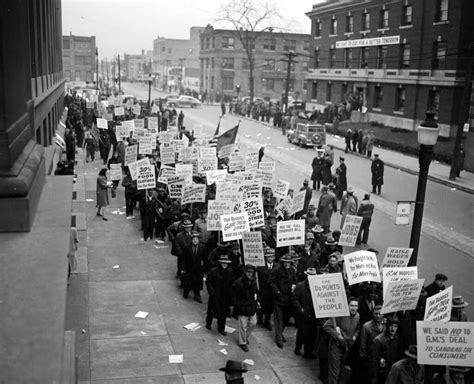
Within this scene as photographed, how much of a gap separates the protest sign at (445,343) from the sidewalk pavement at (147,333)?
260 centimetres

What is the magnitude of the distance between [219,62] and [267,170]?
77809 millimetres

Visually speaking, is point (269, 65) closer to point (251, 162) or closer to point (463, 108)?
point (463, 108)

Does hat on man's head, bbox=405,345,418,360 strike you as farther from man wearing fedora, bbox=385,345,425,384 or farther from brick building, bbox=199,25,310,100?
brick building, bbox=199,25,310,100

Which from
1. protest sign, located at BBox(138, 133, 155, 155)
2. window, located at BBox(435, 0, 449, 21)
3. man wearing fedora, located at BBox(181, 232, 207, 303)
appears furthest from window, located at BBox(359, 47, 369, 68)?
man wearing fedora, located at BBox(181, 232, 207, 303)

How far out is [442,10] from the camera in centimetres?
4316

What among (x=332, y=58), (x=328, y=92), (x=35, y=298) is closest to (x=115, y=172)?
(x=35, y=298)

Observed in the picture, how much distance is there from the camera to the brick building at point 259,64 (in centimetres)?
9269

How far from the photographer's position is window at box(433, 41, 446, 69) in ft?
141

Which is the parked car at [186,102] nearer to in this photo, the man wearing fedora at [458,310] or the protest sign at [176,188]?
the protest sign at [176,188]

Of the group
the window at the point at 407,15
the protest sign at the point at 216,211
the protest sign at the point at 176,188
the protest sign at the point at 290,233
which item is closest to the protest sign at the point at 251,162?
the protest sign at the point at 176,188

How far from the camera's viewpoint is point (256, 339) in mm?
10938

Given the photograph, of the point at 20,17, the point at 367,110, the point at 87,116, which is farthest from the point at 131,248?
the point at 367,110

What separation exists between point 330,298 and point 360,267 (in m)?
1.80

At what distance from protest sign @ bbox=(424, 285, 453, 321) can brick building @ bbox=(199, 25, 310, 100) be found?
85503mm
